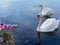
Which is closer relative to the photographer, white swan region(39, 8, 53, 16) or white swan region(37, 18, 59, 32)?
white swan region(37, 18, 59, 32)

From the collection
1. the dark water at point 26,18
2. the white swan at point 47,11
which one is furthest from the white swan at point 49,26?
the white swan at point 47,11

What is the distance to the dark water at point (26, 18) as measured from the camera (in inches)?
142

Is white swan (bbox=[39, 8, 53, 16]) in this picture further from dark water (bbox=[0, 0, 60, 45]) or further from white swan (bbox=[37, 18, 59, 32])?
white swan (bbox=[37, 18, 59, 32])

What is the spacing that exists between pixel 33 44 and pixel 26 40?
0.15 metres

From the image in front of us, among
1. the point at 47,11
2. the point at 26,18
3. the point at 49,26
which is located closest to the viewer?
the point at 49,26

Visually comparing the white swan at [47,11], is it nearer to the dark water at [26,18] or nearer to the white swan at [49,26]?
the dark water at [26,18]

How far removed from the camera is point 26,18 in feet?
14.4

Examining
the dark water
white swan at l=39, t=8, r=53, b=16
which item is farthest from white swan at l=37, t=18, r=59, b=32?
white swan at l=39, t=8, r=53, b=16

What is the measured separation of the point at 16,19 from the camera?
4.34m

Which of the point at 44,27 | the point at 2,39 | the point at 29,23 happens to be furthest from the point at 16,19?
the point at 2,39

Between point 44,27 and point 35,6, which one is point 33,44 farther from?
point 35,6

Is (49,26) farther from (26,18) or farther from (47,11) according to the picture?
(47,11)

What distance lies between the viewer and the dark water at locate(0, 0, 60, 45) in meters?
3.60

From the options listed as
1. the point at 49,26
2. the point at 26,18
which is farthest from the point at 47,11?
the point at 49,26
